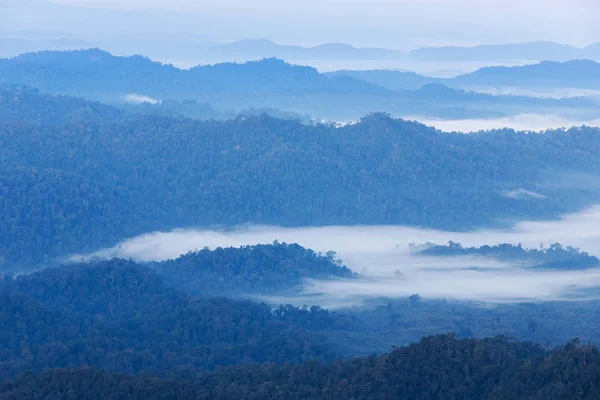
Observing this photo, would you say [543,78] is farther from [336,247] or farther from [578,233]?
[336,247]

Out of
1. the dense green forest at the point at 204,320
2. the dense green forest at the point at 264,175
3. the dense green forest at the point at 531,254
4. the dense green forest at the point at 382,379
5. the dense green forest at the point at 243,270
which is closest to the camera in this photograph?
the dense green forest at the point at 382,379

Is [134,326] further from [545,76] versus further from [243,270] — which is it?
[545,76]

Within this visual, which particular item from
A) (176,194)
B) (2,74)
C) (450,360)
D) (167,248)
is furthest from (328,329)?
(2,74)

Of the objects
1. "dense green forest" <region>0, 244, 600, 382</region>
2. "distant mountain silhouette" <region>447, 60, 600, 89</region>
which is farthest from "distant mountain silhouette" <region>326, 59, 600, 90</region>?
"dense green forest" <region>0, 244, 600, 382</region>

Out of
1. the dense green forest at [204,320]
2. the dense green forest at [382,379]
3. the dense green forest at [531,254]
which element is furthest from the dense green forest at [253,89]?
the dense green forest at [382,379]

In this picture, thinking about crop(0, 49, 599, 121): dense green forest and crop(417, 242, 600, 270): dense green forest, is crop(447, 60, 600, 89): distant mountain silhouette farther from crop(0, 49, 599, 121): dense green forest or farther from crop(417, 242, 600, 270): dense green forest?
crop(417, 242, 600, 270): dense green forest

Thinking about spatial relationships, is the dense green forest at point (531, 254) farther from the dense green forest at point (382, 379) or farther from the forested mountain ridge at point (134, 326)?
the dense green forest at point (382, 379)
